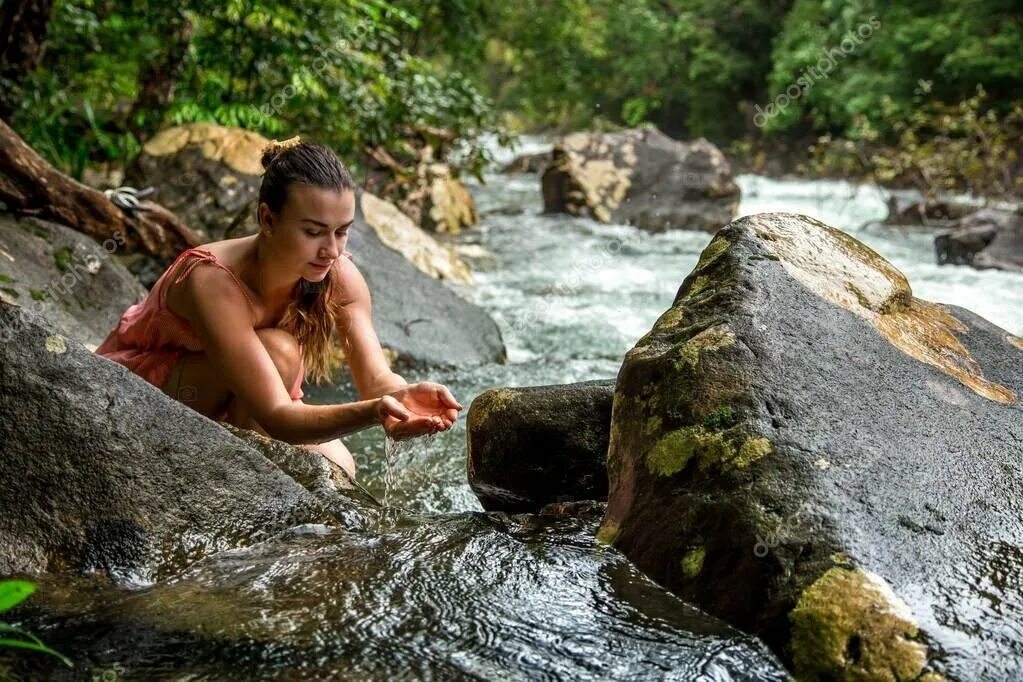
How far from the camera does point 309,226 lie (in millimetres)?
2709

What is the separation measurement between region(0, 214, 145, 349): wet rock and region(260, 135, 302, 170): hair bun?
77.3 inches

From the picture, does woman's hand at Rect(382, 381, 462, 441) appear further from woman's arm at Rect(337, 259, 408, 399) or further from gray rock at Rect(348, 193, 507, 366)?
gray rock at Rect(348, 193, 507, 366)

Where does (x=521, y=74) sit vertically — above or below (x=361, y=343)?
above

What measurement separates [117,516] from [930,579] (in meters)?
1.85

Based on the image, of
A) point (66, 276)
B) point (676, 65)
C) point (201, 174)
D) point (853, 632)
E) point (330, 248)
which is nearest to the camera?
point (853, 632)

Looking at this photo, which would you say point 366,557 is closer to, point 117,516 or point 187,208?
point 117,516

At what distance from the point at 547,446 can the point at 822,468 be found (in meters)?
1.14

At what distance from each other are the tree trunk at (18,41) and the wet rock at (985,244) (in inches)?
295

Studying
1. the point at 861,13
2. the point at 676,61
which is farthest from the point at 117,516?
the point at 676,61

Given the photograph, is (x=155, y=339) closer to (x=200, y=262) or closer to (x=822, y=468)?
(x=200, y=262)

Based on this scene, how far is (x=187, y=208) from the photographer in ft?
21.6

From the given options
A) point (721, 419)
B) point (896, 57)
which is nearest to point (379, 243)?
point (721, 419)

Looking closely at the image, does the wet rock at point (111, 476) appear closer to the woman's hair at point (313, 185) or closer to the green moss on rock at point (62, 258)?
the woman's hair at point (313, 185)

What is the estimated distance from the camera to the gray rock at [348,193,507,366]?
5531 millimetres
